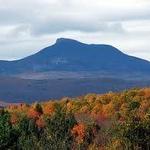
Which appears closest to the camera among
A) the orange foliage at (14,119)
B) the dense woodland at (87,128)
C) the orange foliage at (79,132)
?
the dense woodland at (87,128)

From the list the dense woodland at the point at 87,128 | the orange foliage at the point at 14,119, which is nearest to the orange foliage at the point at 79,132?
the dense woodland at the point at 87,128

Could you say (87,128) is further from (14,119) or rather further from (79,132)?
(14,119)

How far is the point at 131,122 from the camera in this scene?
77.7 metres

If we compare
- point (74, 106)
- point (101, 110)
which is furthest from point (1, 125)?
point (74, 106)

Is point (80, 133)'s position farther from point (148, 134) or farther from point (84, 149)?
point (148, 134)

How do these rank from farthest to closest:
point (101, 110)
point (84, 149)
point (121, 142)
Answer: point (101, 110)
point (84, 149)
point (121, 142)

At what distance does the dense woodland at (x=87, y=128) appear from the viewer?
3076 inches

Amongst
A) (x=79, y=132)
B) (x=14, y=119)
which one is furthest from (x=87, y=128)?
(x=14, y=119)

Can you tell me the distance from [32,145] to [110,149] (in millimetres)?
23098

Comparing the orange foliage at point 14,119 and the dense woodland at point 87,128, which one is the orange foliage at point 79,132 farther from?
the orange foliage at point 14,119

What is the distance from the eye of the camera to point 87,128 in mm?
133500

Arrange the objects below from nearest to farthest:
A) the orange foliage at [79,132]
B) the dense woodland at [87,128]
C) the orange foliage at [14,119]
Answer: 1. the dense woodland at [87,128]
2. the orange foliage at [79,132]
3. the orange foliage at [14,119]

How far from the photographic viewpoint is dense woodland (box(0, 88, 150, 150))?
78.1 metres

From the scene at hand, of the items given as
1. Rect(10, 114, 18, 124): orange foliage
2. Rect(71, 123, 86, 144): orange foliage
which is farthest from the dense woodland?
Rect(10, 114, 18, 124): orange foliage
